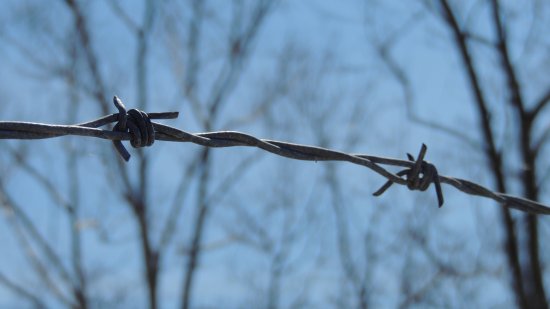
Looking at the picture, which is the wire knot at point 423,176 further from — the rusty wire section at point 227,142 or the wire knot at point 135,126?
the wire knot at point 135,126

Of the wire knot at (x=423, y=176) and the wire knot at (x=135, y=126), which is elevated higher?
the wire knot at (x=423, y=176)

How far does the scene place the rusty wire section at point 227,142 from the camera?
A: 1683 mm

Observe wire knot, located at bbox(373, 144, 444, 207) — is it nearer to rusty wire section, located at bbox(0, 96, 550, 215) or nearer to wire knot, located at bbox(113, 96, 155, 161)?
rusty wire section, located at bbox(0, 96, 550, 215)

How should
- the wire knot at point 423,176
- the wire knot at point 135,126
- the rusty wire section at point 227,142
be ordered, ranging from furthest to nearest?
1. the wire knot at point 423,176
2. the wire knot at point 135,126
3. the rusty wire section at point 227,142

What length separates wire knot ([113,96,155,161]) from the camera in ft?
6.02

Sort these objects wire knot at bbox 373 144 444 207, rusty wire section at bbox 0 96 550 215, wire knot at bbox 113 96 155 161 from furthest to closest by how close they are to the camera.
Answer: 1. wire knot at bbox 373 144 444 207
2. wire knot at bbox 113 96 155 161
3. rusty wire section at bbox 0 96 550 215

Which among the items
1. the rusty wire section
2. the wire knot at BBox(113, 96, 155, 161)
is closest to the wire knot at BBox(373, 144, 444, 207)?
the rusty wire section

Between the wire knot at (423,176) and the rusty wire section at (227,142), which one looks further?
the wire knot at (423,176)

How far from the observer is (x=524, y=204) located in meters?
2.47

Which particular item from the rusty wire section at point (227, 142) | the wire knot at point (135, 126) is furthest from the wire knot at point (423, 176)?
the wire knot at point (135, 126)

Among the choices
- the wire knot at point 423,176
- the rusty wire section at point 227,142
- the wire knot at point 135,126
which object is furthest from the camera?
the wire knot at point 423,176

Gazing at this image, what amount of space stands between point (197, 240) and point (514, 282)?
5.32m

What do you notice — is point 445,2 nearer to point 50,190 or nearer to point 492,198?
point 50,190

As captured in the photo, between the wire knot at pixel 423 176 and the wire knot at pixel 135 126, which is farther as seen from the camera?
the wire knot at pixel 423 176
